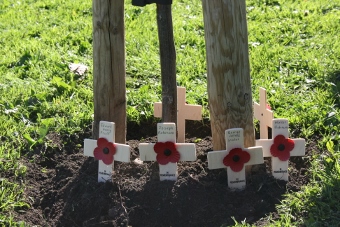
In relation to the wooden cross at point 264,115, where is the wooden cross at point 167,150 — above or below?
below

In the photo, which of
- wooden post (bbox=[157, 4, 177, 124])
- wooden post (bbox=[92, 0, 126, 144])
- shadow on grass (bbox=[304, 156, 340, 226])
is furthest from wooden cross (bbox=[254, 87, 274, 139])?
wooden post (bbox=[92, 0, 126, 144])

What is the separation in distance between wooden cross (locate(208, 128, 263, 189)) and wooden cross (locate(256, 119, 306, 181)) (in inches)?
4.8

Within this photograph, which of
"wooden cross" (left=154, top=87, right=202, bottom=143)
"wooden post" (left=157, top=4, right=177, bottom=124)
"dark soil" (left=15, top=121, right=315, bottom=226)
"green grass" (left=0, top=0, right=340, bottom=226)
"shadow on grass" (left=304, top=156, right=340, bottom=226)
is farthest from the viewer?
"wooden cross" (left=154, top=87, right=202, bottom=143)

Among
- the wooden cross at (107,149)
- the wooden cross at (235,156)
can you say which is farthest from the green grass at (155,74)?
the wooden cross at (107,149)

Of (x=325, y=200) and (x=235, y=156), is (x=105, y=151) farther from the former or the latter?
(x=325, y=200)

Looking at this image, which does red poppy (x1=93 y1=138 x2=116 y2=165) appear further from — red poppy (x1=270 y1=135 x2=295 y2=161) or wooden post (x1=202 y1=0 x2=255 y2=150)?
red poppy (x1=270 y1=135 x2=295 y2=161)

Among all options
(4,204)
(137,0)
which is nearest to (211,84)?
(137,0)

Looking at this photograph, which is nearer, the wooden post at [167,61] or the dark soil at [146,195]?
the dark soil at [146,195]

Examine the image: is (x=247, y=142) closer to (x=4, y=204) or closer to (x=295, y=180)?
(x=295, y=180)

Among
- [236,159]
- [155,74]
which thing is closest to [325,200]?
[236,159]

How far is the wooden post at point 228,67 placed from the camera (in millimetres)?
3469

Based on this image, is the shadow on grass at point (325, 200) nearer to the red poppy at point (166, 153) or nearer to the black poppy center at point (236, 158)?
the black poppy center at point (236, 158)

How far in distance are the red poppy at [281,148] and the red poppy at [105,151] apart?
0.97 meters

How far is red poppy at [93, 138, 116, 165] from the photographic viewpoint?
373cm
